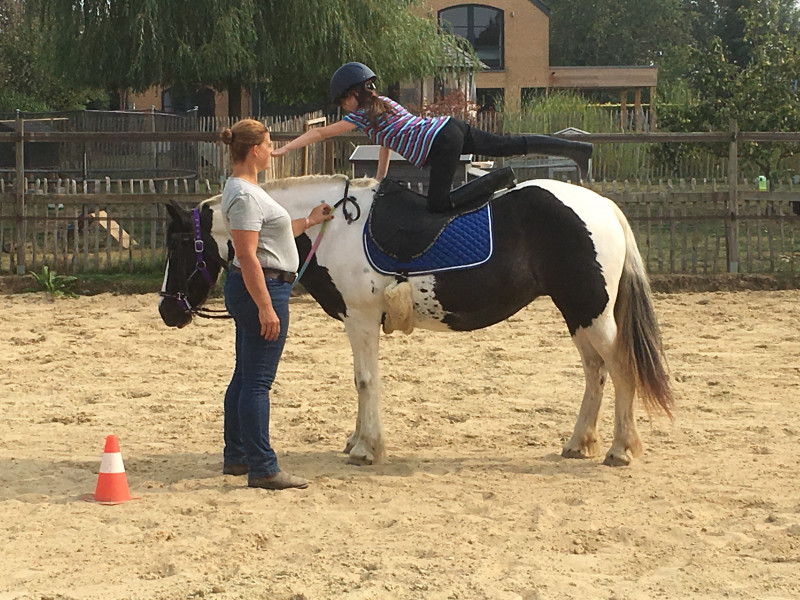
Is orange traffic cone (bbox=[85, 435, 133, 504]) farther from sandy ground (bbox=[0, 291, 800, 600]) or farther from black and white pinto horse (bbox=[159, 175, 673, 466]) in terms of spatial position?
black and white pinto horse (bbox=[159, 175, 673, 466])

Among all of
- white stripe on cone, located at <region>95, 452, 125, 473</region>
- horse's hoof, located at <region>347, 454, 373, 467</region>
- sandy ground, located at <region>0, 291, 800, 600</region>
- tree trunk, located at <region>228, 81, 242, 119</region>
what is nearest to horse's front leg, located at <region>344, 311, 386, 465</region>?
horse's hoof, located at <region>347, 454, 373, 467</region>

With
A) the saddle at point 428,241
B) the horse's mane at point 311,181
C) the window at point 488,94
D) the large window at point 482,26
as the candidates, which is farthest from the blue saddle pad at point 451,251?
the large window at point 482,26

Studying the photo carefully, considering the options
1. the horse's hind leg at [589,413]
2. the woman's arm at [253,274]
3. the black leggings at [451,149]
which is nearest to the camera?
the woman's arm at [253,274]

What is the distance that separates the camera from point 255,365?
217 inches

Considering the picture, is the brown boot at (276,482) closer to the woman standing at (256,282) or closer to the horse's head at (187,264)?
the woman standing at (256,282)

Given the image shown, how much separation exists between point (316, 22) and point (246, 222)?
15.8m

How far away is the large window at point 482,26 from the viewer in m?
39.2

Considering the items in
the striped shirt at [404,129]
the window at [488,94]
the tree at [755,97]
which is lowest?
the striped shirt at [404,129]

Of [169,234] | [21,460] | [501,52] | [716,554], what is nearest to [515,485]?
[716,554]

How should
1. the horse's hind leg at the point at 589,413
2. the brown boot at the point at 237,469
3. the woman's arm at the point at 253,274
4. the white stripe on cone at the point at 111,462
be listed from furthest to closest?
the horse's hind leg at the point at 589,413
the brown boot at the point at 237,469
the white stripe on cone at the point at 111,462
the woman's arm at the point at 253,274

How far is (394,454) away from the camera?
6422 mm

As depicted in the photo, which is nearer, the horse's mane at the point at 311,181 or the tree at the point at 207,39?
the horse's mane at the point at 311,181

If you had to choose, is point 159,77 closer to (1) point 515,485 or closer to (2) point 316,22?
(2) point 316,22

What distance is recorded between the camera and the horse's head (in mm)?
6215
